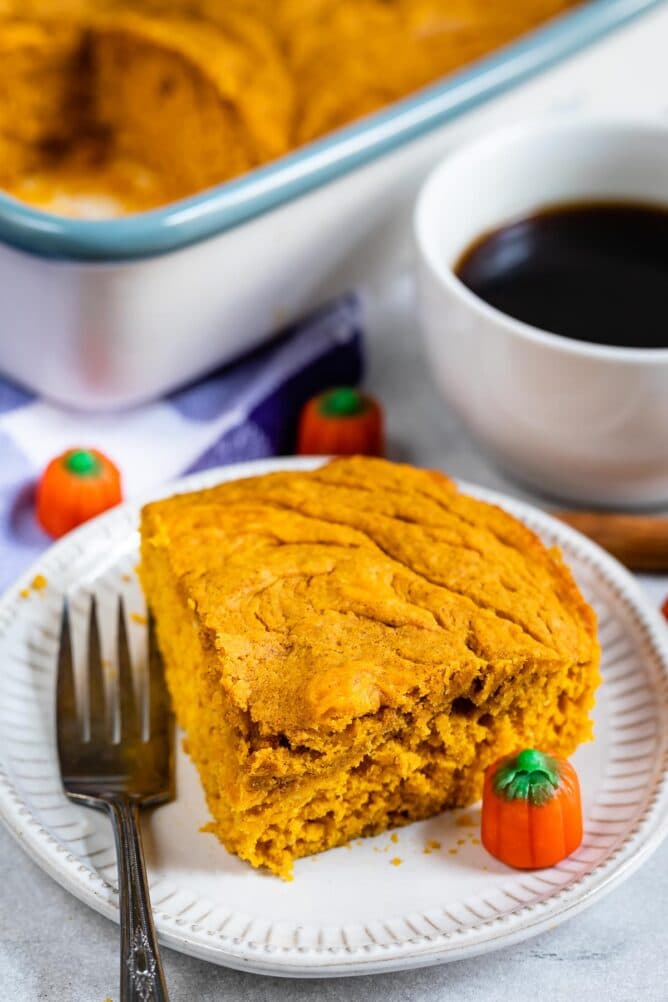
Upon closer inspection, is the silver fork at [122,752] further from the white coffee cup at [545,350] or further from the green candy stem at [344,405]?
the white coffee cup at [545,350]

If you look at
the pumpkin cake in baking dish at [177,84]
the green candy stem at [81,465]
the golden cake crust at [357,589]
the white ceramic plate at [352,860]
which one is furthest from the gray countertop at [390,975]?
the pumpkin cake in baking dish at [177,84]

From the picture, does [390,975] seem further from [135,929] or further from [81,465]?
[81,465]

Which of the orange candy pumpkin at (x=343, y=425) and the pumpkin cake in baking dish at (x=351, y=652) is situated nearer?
the pumpkin cake in baking dish at (x=351, y=652)

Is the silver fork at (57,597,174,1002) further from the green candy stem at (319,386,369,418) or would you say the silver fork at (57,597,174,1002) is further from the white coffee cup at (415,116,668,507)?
the white coffee cup at (415,116,668,507)

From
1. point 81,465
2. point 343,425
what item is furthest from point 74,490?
point 343,425

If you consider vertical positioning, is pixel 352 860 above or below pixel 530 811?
below

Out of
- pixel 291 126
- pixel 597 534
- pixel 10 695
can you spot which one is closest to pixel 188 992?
pixel 10 695

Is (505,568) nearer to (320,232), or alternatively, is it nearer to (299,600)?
(299,600)

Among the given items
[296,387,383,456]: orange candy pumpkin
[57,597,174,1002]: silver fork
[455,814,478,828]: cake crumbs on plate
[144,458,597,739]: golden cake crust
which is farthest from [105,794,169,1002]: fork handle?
[296,387,383,456]: orange candy pumpkin
